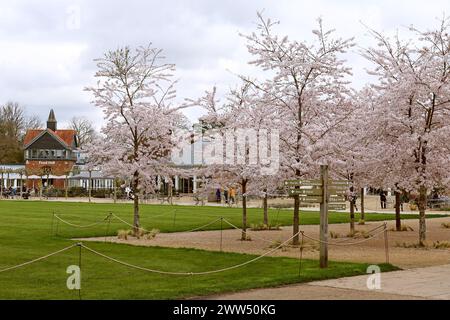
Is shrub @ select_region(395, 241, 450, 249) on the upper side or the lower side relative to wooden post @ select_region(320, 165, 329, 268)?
lower

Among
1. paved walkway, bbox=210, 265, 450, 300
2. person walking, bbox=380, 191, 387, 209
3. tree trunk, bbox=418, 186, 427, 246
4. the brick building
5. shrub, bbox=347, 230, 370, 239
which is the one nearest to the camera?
paved walkway, bbox=210, 265, 450, 300

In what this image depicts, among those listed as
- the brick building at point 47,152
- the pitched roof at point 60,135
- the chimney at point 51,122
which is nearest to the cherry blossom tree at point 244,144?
the brick building at point 47,152

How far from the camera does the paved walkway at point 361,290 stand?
488 inches

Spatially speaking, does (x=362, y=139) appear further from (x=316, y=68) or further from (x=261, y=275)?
(x=261, y=275)

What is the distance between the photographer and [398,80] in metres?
23.4

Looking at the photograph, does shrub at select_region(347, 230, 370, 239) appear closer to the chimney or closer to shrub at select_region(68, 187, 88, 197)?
shrub at select_region(68, 187, 88, 197)

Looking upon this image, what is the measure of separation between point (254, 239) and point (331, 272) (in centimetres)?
1082

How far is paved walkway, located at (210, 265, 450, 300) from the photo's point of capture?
40.7 ft

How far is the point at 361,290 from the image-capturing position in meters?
13.2
